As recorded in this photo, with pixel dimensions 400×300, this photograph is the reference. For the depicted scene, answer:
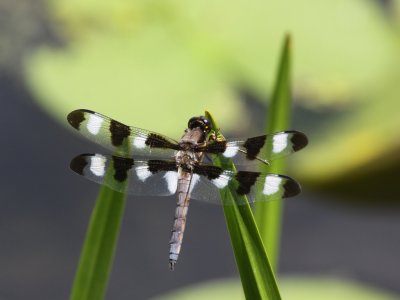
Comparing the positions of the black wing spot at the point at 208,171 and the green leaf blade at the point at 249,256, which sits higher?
the black wing spot at the point at 208,171

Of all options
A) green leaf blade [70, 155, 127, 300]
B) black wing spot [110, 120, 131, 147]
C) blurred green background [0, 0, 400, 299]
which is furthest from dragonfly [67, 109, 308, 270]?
blurred green background [0, 0, 400, 299]

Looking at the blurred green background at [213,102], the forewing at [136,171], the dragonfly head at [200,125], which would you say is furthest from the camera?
the blurred green background at [213,102]

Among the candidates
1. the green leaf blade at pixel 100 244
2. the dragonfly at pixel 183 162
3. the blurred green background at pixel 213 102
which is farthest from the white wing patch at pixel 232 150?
the blurred green background at pixel 213 102

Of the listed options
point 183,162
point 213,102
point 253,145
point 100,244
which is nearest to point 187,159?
point 183,162

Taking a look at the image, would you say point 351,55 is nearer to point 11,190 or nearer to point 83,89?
point 83,89

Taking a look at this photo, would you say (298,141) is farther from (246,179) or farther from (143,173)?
(143,173)

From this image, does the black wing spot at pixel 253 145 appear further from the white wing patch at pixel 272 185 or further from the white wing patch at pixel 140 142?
the white wing patch at pixel 140 142
